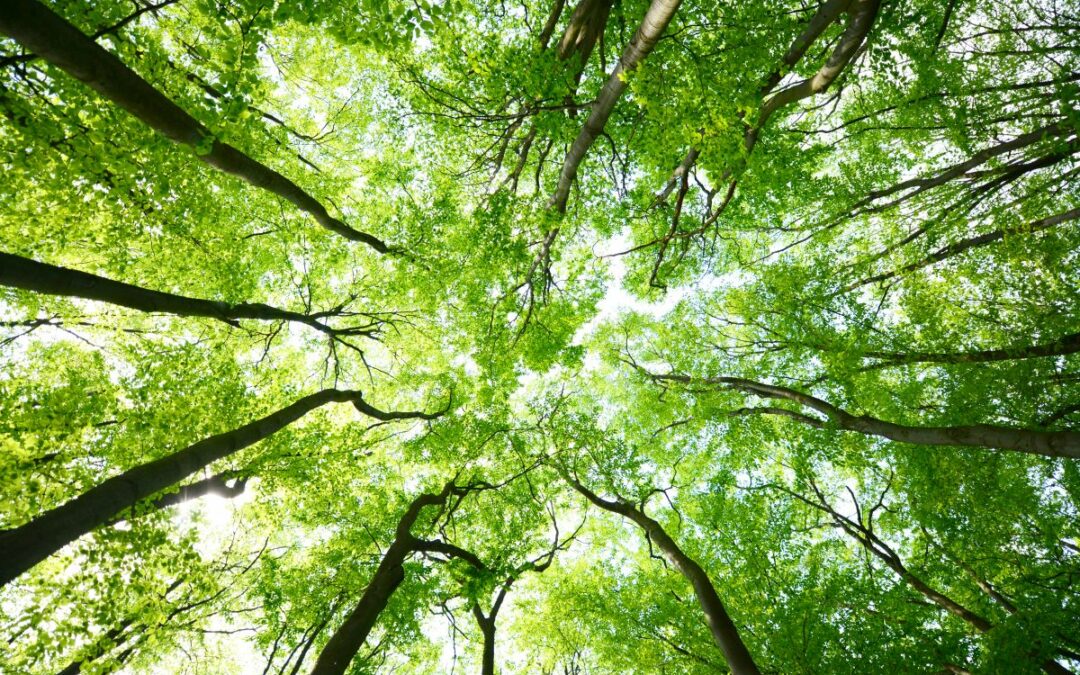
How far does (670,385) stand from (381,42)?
1102 centimetres

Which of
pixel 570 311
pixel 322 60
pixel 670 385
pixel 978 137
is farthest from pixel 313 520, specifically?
pixel 978 137

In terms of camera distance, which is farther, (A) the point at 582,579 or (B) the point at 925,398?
(A) the point at 582,579

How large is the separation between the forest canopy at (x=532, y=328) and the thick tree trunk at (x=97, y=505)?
42mm

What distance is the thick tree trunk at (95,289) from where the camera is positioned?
Result: 4.48 metres

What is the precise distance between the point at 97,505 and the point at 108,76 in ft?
12.7

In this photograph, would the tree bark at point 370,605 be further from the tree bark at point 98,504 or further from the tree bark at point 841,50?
the tree bark at point 841,50

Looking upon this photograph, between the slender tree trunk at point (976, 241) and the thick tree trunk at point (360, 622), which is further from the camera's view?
the slender tree trunk at point (976, 241)

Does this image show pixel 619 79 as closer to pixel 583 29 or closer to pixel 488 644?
pixel 583 29

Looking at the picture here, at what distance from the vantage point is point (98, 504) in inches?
178

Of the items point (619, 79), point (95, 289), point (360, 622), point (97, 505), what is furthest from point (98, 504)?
point (619, 79)

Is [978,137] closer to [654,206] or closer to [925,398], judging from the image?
[654,206]

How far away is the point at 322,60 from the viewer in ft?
36.0

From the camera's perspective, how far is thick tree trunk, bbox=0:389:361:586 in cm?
374

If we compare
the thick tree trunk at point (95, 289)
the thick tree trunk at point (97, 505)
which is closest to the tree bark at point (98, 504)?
the thick tree trunk at point (97, 505)
